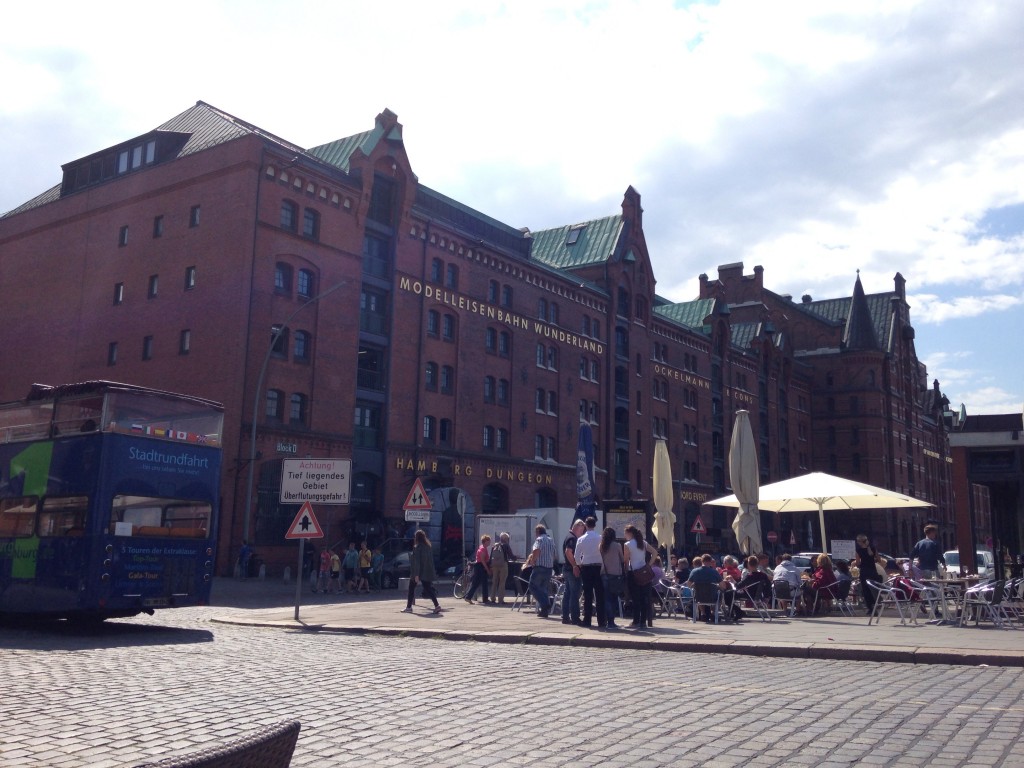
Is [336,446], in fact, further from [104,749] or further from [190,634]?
[104,749]

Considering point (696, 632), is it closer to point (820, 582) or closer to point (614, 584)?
point (614, 584)

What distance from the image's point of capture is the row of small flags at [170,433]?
15.6m

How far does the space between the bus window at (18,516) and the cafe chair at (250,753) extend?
1464cm

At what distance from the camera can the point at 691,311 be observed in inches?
2889

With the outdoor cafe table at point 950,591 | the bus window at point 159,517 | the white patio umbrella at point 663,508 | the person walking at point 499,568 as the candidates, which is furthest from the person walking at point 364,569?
the outdoor cafe table at point 950,591

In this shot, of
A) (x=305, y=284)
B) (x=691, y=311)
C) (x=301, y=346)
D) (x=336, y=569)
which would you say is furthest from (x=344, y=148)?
(x=691, y=311)

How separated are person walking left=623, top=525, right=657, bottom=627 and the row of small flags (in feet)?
24.9

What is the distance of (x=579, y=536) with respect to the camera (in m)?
17.5

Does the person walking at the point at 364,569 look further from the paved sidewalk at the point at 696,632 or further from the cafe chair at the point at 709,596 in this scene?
the cafe chair at the point at 709,596

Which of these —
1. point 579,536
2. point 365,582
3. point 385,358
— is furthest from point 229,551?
point 579,536

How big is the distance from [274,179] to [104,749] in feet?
109

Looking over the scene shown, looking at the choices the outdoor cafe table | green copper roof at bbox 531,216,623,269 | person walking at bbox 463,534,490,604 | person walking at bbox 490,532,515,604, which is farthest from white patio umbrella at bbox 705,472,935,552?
green copper roof at bbox 531,216,623,269

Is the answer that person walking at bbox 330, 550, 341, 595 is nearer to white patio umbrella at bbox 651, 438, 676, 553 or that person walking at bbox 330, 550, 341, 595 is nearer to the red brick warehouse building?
the red brick warehouse building

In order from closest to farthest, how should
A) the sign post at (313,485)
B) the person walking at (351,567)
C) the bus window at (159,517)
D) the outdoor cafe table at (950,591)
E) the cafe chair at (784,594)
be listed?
the bus window at (159,517)
the outdoor cafe table at (950,591)
the cafe chair at (784,594)
the sign post at (313,485)
the person walking at (351,567)
